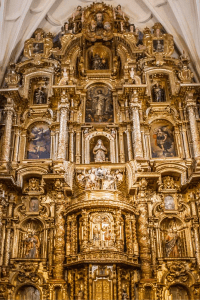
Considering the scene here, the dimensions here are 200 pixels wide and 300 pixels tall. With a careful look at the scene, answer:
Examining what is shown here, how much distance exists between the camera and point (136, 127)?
1530 cm

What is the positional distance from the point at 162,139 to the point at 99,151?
9.10ft

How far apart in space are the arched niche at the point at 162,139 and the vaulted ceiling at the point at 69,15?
285cm

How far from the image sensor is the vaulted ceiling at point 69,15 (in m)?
17.5

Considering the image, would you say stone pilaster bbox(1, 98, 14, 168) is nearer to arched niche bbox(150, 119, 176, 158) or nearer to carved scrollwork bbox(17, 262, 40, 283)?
carved scrollwork bbox(17, 262, 40, 283)

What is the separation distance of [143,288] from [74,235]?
280 centimetres

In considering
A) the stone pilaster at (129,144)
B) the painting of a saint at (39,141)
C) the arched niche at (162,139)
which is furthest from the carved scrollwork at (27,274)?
the arched niche at (162,139)

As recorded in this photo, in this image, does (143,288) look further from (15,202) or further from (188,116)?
(188,116)

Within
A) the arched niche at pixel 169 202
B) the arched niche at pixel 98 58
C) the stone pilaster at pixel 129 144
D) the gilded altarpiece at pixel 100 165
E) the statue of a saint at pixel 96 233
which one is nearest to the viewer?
the statue of a saint at pixel 96 233

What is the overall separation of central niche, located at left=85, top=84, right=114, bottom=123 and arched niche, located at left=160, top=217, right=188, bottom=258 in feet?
16.5

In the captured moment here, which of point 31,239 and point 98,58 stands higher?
point 98,58

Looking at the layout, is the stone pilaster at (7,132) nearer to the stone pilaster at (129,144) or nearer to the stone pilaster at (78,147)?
the stone pilaster at (78,147)

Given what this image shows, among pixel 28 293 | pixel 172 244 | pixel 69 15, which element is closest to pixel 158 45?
pixel 69 15

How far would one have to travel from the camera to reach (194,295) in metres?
12.6

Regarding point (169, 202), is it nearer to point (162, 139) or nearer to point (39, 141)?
point (162, 139)
